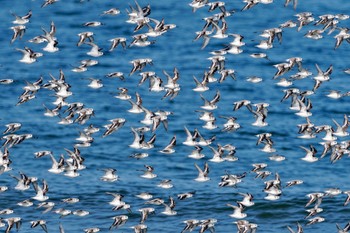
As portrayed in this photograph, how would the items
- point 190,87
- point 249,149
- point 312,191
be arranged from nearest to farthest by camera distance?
1. point 312,191
2. point 249,149
3. point 190,87

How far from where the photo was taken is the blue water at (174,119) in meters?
61.6

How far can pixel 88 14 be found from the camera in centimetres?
9131

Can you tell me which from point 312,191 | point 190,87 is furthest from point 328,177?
point 190,87

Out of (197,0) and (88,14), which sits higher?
(197,0)

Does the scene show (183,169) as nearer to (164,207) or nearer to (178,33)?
(164,207)

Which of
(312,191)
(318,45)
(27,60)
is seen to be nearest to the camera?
(27,60)

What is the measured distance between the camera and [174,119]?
7669 centimetres

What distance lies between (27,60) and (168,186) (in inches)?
339

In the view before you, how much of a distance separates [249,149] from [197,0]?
13.8m

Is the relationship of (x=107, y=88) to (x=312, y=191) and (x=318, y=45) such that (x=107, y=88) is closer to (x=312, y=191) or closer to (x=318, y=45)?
(x=318, y=45)

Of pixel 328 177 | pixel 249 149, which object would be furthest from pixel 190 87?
pixel 328 177

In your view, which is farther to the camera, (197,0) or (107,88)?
(107,88)

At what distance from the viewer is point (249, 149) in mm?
72062

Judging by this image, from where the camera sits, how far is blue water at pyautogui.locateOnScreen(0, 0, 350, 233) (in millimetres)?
61594
